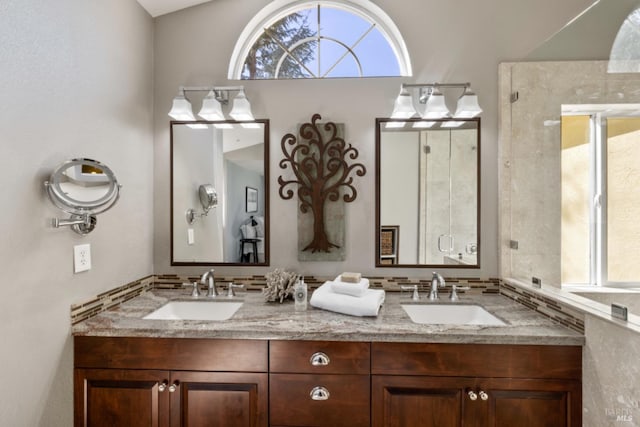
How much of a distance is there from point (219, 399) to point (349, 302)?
0.67 metres

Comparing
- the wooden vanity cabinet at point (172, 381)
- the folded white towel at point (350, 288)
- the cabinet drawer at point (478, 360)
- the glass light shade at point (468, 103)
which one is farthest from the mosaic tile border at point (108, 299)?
the glass light shade at point (468, 103)

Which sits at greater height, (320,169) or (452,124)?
(452,124)

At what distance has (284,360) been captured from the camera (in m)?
1.37

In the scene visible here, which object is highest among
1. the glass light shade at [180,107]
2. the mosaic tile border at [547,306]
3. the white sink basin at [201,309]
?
the glass light shade at [180,107]

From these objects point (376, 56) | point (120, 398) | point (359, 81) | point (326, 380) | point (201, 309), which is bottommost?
point (120, 398)

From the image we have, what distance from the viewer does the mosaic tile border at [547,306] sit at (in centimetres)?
135

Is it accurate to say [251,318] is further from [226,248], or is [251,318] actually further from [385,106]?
[385,106]

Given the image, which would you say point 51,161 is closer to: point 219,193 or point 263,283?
point 219,193

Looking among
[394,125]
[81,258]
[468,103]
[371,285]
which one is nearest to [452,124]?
[468,103]

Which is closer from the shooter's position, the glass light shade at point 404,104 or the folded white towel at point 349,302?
the folded white towel at point 349,302

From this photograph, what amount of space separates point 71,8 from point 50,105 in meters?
0.44

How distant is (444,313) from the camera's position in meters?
1.78

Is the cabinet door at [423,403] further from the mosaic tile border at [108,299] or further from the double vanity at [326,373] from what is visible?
the mosaic tile border at [108,299]

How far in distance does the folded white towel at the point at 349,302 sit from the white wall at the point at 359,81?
→ 1.24ft
